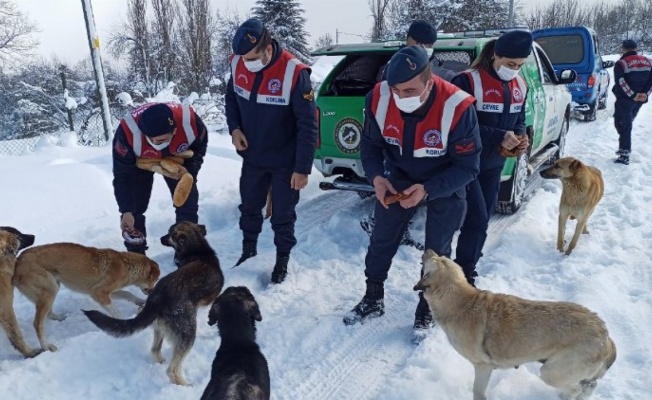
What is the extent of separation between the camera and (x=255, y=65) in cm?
380

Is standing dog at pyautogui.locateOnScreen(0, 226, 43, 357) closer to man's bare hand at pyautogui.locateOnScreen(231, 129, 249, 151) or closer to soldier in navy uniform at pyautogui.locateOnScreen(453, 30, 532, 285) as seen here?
man's bare hand at pyautogui.locateOnScreen(231, 129, 249, 151)

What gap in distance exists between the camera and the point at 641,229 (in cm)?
524

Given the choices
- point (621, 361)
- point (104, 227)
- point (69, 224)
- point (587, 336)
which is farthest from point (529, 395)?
point (69, 224)

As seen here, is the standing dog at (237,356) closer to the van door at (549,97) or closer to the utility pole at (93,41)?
the van door at (549,97)

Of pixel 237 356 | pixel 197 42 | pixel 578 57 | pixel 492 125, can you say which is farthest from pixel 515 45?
pixel 197 42

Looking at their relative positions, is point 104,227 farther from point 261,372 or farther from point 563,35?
Result: point 563,35

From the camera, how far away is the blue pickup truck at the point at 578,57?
12164mm

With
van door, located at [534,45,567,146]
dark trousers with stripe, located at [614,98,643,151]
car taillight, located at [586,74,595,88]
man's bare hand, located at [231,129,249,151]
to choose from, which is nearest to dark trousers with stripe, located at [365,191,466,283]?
man's bare hand, located at [231,129,249,151]

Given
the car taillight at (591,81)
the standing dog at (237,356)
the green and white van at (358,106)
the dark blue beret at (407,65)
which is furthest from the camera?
the car taillight at (591,81)

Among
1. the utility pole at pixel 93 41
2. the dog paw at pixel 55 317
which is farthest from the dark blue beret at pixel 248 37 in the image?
Answer: the utility pole at pixel 93 41

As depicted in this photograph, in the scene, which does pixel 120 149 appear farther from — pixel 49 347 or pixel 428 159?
pixel 428 159

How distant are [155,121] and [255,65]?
95 centimetres

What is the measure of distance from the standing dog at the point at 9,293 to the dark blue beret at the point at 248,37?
224 centimetres

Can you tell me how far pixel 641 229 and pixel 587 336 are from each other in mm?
3548
